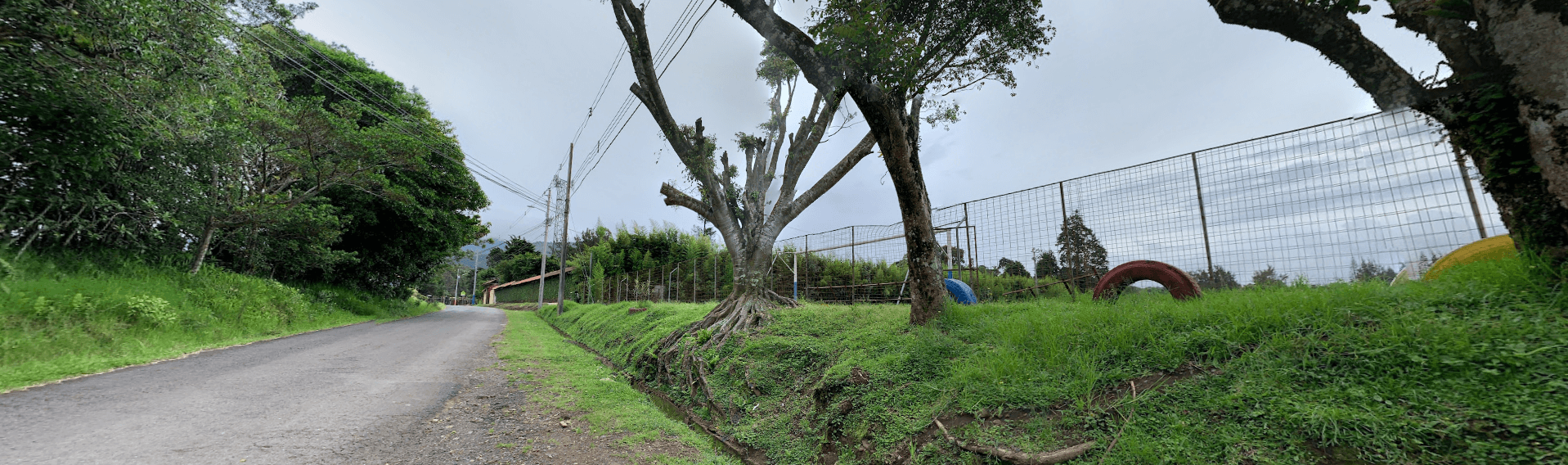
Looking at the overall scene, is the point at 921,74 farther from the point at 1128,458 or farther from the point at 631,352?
the point at 631,352

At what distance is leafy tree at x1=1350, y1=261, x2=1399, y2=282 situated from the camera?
13.9 feet

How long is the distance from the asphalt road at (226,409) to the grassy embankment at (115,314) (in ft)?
Answer: 1.88

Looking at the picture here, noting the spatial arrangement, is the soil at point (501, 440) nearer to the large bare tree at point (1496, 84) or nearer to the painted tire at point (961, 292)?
the painted tire at point (961, 292)

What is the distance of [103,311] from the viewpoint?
676 centimetres

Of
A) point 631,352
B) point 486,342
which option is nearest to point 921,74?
point 631,352

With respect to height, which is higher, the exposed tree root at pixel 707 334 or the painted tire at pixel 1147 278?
the painted tire at pixel 1147 278

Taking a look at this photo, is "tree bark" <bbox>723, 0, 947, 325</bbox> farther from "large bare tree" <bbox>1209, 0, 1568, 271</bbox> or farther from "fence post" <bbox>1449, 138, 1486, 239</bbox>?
"fence post" <bbox>1449, 138, 1486, 239</bbox>

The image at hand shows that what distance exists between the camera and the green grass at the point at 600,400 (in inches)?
172

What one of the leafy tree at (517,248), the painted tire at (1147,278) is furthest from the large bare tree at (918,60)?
the leafy tree at (517,248)

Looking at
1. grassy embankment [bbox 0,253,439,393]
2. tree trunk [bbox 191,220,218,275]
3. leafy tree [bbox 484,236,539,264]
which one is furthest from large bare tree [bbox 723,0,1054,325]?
leafy tree [bbox 484,236,539,264]

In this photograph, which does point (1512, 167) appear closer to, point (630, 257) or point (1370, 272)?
point (1370, 272)

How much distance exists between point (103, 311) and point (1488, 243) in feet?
46.2

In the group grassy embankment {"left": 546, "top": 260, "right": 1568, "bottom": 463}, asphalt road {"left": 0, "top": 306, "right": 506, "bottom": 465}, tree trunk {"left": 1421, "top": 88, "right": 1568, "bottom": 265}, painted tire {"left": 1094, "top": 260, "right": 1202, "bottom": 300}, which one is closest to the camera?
grassy embankment {"left": 546, "top": 260, "right": 1568, "bottom": 463}

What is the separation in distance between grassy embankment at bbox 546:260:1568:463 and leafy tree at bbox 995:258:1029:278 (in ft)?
9.21
